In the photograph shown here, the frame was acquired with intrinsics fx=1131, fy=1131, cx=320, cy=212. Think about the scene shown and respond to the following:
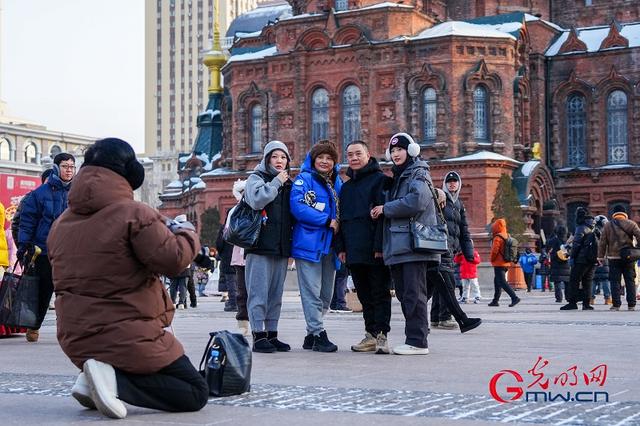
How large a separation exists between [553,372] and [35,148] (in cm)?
12474

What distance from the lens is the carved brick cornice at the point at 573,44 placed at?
175ft

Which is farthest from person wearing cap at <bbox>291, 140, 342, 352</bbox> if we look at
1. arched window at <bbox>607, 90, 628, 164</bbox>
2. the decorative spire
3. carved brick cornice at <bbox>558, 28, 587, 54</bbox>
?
the decorative spire

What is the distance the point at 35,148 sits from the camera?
128375mm

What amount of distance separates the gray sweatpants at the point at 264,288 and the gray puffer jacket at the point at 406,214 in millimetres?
1170

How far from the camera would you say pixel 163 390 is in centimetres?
668

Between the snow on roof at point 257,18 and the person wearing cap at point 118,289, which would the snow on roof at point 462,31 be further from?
the person wearing cap at point 118,289

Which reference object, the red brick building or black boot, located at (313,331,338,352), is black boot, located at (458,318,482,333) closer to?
black boot, located at (313,331,338,352)

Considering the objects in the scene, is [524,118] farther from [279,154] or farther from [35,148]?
[35,148]

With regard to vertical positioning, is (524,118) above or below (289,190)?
above

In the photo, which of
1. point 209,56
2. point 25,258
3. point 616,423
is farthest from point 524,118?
point 616,423

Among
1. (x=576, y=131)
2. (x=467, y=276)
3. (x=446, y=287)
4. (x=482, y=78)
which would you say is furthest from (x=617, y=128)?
(x=446, y=287)

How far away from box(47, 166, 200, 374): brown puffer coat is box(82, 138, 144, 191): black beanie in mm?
41

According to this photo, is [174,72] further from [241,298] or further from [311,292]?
[311,292]

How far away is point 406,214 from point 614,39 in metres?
44.7
